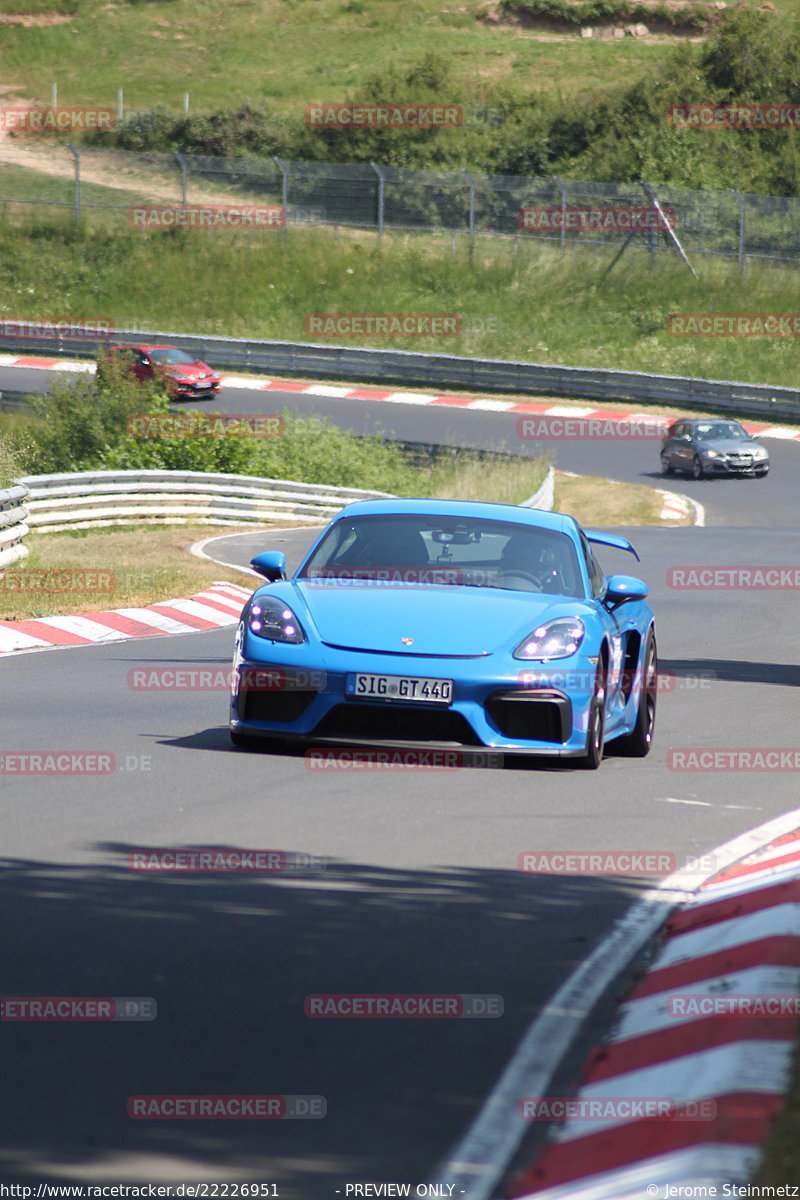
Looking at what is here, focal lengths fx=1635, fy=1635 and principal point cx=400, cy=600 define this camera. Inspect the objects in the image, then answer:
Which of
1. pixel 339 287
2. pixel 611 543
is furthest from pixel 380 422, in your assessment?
pixel 611 543

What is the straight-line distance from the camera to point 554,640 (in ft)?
27.9

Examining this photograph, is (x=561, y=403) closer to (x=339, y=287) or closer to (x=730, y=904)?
(x=339, y=287)

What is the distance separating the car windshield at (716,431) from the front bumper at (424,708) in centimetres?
2682

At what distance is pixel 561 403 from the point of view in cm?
4347

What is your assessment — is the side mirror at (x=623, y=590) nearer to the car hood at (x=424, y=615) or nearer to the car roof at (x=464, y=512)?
the car hood at (x=424, y=615)

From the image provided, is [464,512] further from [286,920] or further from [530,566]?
[286,920]

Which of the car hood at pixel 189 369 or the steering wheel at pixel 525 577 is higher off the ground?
the steering wheel at pixel 525 577

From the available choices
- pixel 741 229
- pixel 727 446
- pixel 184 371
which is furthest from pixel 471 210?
pixel 727 446

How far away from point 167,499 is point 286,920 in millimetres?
21023

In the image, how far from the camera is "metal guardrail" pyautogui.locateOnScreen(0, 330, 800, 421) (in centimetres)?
4206

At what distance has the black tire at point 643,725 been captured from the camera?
31.6 ft

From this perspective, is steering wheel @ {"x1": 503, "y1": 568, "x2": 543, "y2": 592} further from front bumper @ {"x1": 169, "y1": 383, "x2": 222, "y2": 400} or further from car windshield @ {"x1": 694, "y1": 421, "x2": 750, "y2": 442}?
front bumper @ {"x1": 169, "y1": 383, "x2": 222, "y2": 400}

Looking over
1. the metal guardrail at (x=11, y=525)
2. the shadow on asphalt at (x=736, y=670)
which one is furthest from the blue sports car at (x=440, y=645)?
the metal guardrail at (x=11, y=525)

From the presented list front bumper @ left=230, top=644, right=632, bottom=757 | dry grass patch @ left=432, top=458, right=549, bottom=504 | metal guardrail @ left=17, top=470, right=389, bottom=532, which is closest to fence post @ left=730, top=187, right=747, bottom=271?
dry grass patch @ left=432, top=458, right=549, bottom=504
